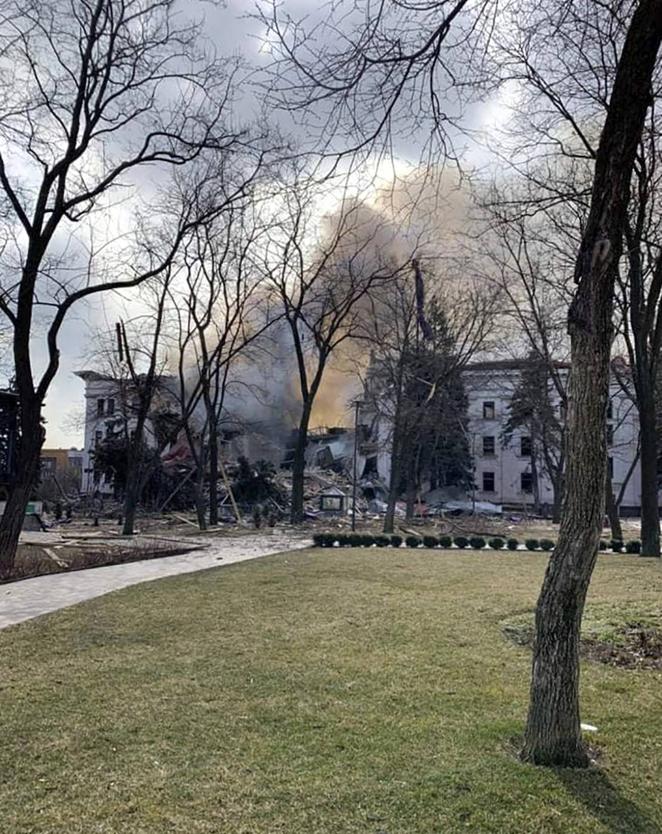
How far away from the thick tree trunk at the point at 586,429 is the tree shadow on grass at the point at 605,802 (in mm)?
113

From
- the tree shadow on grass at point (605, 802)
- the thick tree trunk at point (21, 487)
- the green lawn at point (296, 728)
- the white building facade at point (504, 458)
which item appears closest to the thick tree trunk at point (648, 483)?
the green lawn at point (296, 728)

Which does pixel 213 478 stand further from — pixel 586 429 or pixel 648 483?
pixel 586 429

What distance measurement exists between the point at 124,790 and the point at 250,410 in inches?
1468

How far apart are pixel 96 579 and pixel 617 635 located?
300 inches

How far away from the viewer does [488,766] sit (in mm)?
3355

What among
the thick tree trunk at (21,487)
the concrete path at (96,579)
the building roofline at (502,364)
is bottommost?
the concrete path at (96,579)

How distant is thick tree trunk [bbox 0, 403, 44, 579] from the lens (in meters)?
11.2

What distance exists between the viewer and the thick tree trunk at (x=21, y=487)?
441 inches

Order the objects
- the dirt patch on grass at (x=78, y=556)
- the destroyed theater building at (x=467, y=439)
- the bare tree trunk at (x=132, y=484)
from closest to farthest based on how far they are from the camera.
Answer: the dirt patch on grass at (x=78, y=556) < the bare tree trunk at (x=132, y=484) < the destroyed theater building at (x=467, y=439)

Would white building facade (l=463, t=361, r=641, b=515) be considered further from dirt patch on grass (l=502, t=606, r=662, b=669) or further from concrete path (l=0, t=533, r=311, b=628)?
dirt patch on grass (l=502, t=606, r=662, b=669)

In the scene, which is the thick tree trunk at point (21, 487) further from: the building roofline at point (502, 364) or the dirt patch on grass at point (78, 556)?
the building roofline at point (502, 364)

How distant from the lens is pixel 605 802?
301 centimetres

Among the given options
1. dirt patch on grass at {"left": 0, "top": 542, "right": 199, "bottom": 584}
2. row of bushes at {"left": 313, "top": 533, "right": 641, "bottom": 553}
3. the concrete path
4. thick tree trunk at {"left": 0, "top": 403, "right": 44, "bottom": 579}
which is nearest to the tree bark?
the concrete path

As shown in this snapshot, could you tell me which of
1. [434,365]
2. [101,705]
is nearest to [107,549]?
[101,705]
